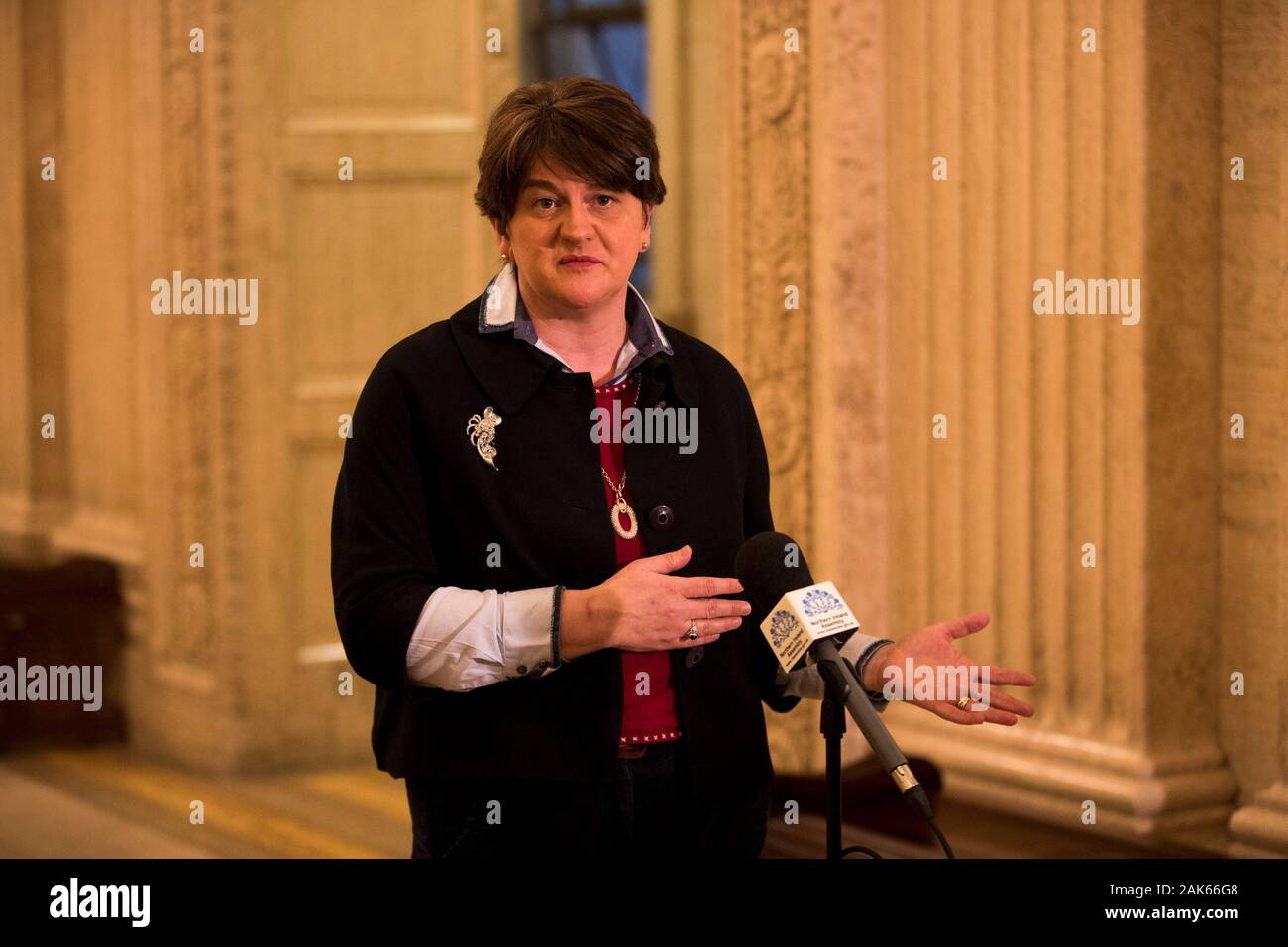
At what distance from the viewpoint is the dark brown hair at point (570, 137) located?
1.82 meters

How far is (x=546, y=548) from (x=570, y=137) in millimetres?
443

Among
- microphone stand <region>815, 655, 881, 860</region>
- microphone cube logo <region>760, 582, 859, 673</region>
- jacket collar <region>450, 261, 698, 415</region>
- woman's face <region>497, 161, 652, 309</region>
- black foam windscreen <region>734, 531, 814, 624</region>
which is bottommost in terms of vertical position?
microphone stand <region>815, 655, 881, 860</region>

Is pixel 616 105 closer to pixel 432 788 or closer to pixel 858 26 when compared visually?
pixel 432 788

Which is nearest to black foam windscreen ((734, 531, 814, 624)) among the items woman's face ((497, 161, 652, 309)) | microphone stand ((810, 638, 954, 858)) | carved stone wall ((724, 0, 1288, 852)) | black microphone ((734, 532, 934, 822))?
black microphone ((734, 532, 934, 822))

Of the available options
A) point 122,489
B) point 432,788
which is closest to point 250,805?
point 122,489

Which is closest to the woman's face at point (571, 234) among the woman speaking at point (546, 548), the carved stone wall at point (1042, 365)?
the woman speaking at point (546, 548)

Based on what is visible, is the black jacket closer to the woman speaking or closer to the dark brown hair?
the woman speaking

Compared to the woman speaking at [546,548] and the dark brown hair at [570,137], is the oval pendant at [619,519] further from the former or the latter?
the dark brown hair at [570,137]

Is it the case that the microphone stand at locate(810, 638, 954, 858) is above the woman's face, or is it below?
below

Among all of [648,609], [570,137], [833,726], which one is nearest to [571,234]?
[570,137]

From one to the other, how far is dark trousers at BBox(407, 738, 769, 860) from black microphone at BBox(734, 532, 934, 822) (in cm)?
20

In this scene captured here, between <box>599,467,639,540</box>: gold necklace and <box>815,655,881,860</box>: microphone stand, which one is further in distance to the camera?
<box>599,467,639,540</box>: gold necklace

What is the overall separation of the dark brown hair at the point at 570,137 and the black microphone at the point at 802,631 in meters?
→ 0.43

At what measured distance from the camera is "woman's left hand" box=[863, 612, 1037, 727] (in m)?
1.80
